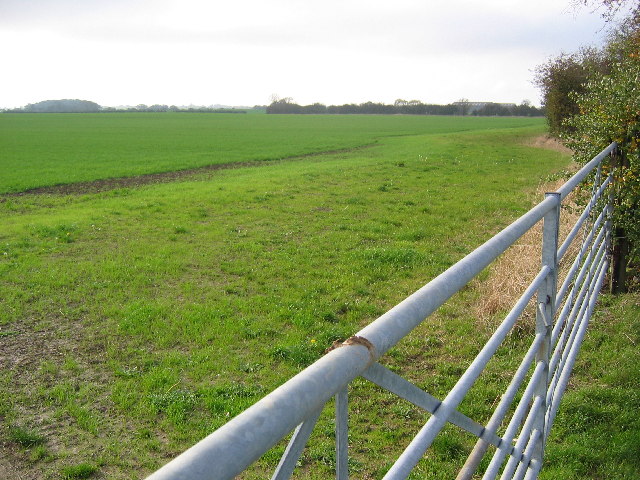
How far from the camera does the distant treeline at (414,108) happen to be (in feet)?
358

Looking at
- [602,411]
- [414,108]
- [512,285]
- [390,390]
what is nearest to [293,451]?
[390,390]

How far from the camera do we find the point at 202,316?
754cm

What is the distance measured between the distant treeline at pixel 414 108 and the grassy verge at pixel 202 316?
9945 centimetres

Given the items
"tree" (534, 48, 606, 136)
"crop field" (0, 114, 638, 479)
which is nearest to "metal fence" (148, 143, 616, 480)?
"crop field" (0, 114, 638, 479)

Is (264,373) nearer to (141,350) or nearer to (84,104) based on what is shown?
(141,350)

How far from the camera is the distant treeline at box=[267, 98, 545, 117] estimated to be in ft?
358

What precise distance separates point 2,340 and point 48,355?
0.80 m

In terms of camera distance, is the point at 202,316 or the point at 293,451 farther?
the point at 202,316

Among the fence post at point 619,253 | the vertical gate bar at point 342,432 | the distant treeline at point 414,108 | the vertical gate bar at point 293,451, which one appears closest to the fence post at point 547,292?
the vertical gate bar at point 342,432

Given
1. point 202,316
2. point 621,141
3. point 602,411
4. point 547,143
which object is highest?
point 621,141

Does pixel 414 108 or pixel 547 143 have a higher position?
pixel 414 108

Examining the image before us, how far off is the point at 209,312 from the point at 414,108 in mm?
116647

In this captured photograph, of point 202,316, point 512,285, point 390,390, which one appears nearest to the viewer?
point 390,390

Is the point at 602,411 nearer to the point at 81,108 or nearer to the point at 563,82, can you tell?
the point at 563,82
